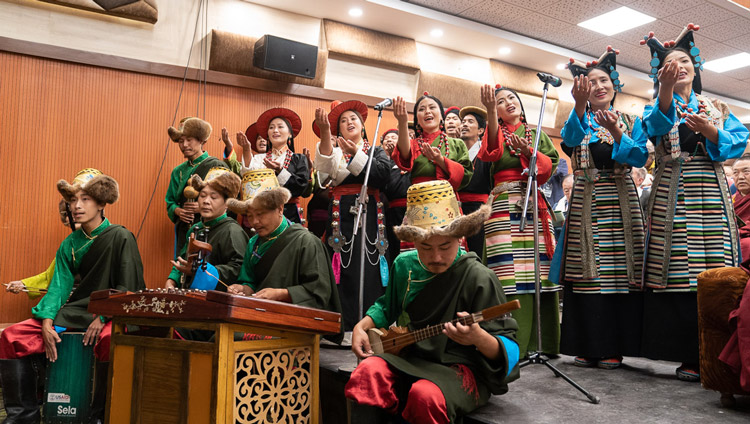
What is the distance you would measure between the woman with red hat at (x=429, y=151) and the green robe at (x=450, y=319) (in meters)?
1.43

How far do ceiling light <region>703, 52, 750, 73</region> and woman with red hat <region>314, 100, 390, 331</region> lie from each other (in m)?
6.63

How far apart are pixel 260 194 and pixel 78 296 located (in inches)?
53.4

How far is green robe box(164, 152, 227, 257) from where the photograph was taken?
4996mm

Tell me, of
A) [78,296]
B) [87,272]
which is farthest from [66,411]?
[87,272]

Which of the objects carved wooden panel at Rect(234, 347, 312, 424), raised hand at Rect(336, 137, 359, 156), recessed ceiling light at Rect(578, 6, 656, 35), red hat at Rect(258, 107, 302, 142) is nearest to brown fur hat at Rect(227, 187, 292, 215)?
carved wooden panel at Rect(234, 347, 312, 424)

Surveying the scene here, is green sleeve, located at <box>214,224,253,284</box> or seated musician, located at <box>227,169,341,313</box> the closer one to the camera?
seated musician, located at <box>227,169,341,313</box>

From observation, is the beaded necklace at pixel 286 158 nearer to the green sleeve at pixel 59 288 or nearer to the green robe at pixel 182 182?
the green robe at pixel 182 182

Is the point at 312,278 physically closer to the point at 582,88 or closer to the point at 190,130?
the point at 582,88

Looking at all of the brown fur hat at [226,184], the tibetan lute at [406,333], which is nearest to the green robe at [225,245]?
the brown fur hat at [226,184]

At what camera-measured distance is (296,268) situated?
3.06 m

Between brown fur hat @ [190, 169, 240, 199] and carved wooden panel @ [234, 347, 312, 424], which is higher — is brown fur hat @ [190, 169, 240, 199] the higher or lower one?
the higher one

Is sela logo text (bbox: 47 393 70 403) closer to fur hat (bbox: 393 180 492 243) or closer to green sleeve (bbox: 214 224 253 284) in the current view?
green sleeve (bbox: 214 224 253 284)

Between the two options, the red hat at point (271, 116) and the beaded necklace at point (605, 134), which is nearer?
the beaded necklace at point (605, 134)

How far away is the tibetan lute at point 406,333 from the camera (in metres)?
1.97
